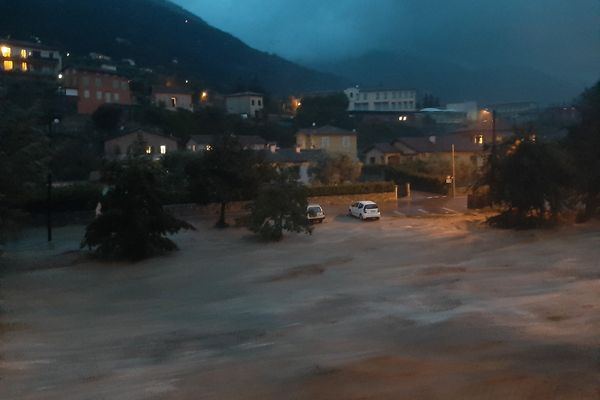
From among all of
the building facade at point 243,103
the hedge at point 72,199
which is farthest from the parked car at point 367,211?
the building facade at point 243,103

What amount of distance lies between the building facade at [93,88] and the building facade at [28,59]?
926 cm

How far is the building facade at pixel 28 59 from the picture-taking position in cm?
10019

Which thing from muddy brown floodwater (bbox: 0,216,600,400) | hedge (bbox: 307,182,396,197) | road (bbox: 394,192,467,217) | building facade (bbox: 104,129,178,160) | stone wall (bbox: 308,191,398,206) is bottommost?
muddy brown floodwater (bbox: 0,216,600,400)

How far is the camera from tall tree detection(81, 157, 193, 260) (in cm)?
3009

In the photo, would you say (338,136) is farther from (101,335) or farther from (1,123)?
(101,335)

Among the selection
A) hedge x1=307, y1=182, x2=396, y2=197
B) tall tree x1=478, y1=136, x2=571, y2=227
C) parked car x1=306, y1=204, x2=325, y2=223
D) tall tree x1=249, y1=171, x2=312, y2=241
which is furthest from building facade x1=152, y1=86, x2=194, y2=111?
tall tree x1=478, y1=136, x2=571, y2=227

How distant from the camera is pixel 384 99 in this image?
556 feet

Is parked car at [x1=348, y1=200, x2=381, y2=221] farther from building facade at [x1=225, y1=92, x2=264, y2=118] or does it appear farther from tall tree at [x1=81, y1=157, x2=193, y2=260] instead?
building facade at [x1=225, y1=92, x2=264, y2=118]

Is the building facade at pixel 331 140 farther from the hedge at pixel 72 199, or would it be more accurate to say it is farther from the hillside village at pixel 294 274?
the hedge at pixel 72 199

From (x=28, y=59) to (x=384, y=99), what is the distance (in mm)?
92571

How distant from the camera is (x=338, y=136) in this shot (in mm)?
83062

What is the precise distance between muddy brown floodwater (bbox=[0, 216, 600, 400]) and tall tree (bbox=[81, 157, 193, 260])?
1237 millimetres

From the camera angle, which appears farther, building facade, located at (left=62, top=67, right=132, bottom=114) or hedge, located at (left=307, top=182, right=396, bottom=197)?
building facade, located at (left=62, top=67, right=132, bottom=114)

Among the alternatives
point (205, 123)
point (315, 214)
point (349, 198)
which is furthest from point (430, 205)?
point (205, 123)
